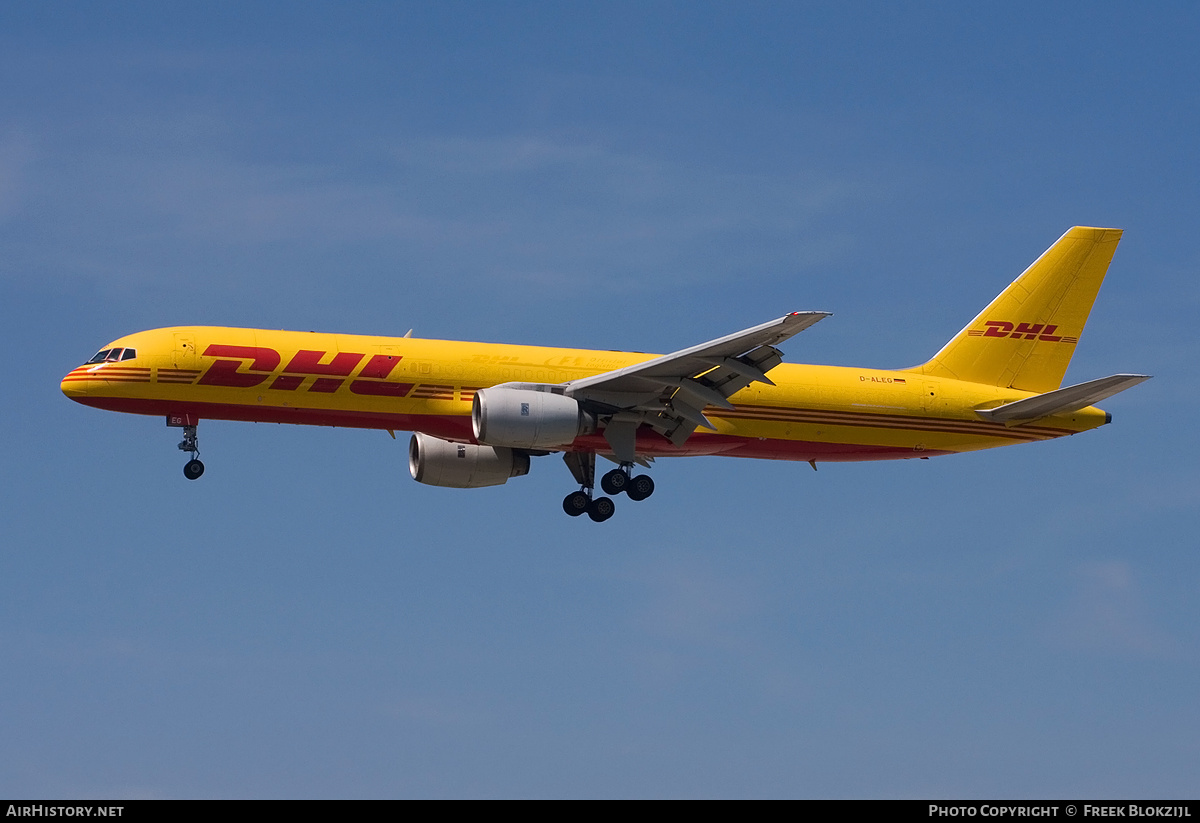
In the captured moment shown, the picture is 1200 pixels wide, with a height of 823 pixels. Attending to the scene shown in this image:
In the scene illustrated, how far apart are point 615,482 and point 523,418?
15.8ft

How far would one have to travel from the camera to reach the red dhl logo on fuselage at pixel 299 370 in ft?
139

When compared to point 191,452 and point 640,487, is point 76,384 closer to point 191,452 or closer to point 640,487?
point 191,452

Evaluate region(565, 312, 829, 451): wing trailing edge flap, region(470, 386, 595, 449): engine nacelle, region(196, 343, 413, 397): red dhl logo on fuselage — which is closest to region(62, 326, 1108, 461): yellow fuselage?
region(196, 343, 413, 397): red dhl logo on fuselage

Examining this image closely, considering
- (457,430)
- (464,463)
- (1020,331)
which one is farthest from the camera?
(1020,331)

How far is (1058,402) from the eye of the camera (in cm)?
4597

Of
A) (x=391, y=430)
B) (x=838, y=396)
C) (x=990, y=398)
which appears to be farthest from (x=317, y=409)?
(x=990, y=398)

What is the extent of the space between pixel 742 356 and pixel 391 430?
9.83 meters

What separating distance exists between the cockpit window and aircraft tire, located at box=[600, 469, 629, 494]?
1332 centimetres

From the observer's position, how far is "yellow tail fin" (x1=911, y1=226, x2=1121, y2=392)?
48.7m

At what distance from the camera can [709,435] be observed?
4566 cm

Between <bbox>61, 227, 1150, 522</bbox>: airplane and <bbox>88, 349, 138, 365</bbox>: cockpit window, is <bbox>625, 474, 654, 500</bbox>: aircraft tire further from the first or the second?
<bbox>88, 349, 138, 365</bbox>: cockpit window

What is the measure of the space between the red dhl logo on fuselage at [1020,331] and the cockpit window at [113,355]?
2433cm

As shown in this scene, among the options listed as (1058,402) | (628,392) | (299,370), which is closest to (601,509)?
(628,392)
